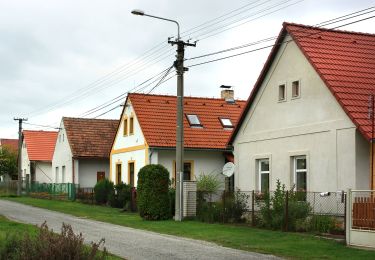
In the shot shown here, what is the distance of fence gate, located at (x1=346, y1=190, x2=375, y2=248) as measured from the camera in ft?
50.1

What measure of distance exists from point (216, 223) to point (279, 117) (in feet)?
16.2

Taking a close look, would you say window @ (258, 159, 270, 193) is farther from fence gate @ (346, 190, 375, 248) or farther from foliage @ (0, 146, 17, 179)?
foliage @ (0, 146, 17, 179)

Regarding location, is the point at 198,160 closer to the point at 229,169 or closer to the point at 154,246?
the point at 229,169

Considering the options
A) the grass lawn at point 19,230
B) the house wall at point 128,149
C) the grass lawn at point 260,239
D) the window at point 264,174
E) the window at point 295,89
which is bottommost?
the grass lawn at point 260,239

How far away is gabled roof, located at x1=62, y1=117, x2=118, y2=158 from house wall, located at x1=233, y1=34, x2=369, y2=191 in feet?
69.2

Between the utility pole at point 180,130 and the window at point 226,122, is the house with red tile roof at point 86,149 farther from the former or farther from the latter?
the utility pole at point 180,130

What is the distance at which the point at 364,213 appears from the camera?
50.9ft

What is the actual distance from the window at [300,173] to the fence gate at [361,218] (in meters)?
6.74

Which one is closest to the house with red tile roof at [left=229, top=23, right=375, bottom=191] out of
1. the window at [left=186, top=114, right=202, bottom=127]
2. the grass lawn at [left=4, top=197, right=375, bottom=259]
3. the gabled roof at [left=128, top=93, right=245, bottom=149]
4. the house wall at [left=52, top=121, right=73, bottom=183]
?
the grass lawn at [left=4, top=197, right=375, bottom=259]

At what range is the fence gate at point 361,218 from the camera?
50.1 ft

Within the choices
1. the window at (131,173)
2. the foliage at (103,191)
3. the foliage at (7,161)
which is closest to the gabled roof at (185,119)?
the window at (131,173)

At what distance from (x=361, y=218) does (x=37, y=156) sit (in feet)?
162

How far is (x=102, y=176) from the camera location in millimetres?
47469

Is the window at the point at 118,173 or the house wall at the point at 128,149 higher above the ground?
the house wall at the point at 128,149
